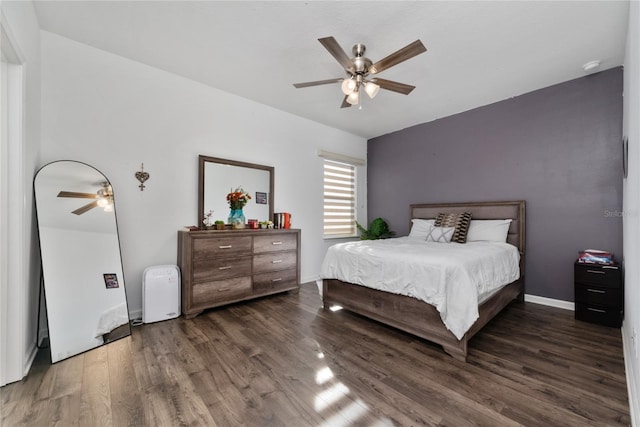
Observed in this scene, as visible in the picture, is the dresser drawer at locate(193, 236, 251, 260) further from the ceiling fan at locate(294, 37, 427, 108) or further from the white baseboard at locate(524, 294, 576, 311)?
the white baseboard at locate(524, 294, 576, 311)

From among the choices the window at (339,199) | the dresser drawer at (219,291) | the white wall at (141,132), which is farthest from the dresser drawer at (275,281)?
the window at (339,199)

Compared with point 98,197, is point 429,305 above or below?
below

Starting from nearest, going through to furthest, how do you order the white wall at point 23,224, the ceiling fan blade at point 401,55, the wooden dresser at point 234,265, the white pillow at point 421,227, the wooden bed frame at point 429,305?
the white wall at point 23,224 < the ceiling fan blade at point 401,55 < the wooden bed frame at point 429,305 < the wooden dresser at point 234,265 < the white pillow at point 421,227

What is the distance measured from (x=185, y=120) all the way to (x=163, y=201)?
3.31ft

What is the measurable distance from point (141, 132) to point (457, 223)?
405 cm

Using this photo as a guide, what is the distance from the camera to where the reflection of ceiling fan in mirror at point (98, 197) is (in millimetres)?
2334

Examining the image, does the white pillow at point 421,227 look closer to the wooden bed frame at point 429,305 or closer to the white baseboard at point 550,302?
the wooden bed frame at point 429,305

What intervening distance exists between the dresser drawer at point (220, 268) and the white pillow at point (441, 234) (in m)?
2.45

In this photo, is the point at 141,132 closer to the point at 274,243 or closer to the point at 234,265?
the point at 234,265

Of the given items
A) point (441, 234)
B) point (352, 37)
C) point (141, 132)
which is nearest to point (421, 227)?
point (441, 234)

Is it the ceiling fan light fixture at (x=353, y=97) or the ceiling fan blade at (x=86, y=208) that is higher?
the ceiling fan light fixture at (x=353, y=97)

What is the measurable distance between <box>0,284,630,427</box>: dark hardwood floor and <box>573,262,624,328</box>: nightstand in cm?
16

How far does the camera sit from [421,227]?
13.5 feet

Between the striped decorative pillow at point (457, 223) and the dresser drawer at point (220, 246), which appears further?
the striped decorative pillow at point (457, 223)
